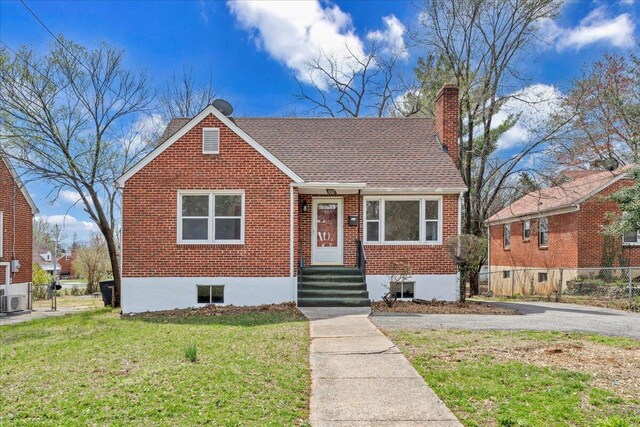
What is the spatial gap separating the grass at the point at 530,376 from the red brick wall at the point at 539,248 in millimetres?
12844

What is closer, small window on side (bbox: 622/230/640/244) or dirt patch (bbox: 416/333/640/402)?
dirt patch (bbox: 416/333/640/402)

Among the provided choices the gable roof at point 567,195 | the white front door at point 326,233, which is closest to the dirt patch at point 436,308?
the white front door at point 326,233

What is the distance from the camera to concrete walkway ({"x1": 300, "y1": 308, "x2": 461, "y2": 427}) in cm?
483

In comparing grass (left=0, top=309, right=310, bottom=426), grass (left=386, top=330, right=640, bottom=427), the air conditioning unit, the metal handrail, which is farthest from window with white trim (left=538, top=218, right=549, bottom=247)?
the air conditioning unit

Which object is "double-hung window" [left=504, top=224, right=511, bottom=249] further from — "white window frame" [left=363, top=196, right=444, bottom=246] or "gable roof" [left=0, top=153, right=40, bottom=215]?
"gable roof" [left=0, top=153, right=40, bottom=215]

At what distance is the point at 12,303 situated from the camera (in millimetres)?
17281

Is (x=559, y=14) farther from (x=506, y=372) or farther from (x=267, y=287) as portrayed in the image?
(x=506, y=372)

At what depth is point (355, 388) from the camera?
5773 millimetres

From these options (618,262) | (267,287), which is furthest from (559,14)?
(267,287)

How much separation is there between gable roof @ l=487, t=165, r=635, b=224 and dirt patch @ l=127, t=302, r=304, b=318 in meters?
13.0

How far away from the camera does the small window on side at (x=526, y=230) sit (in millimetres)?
25000

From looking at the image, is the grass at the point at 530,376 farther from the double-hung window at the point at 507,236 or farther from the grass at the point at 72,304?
the double-hung window at the point at 507,236

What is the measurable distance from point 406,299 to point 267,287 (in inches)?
165

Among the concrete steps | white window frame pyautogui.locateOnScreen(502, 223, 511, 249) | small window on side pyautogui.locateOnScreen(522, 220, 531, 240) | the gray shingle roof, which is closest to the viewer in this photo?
the concrete steps
